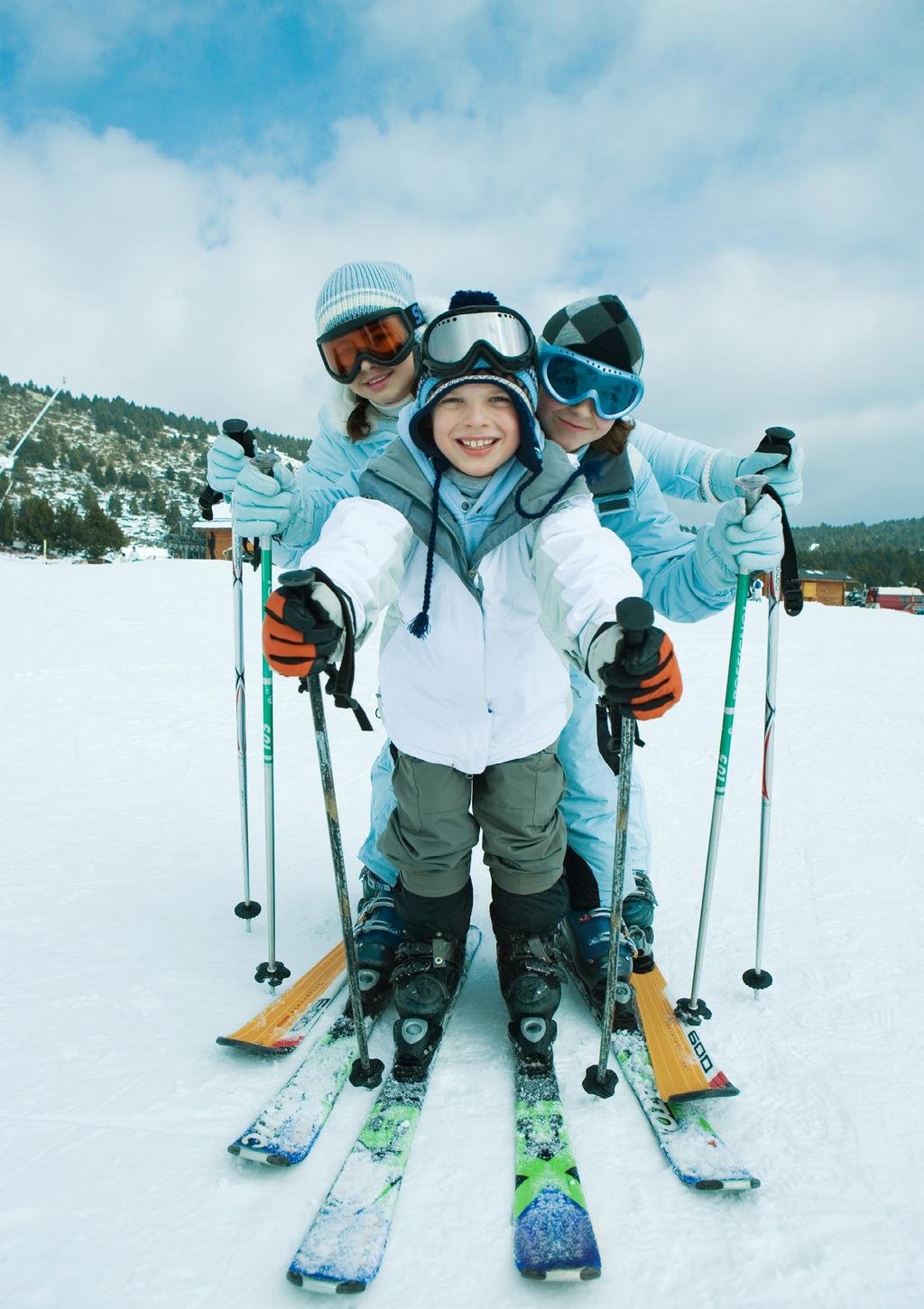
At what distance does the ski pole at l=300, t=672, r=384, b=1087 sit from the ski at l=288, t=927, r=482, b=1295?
64mm

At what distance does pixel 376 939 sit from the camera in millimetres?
2395

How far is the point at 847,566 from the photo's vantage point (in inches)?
3661

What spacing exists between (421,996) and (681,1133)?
27.8 inches

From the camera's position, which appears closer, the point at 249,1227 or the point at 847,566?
the point at 249,1227

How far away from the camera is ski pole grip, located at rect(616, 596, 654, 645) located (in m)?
1.44

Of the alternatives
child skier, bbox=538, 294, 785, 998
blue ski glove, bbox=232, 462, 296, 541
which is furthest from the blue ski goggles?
blue ski glove, bbox=232, 462, 296, 541

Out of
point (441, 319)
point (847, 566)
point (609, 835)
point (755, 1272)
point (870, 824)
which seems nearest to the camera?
point (755, 1272)

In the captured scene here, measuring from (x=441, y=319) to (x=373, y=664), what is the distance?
6.42 m

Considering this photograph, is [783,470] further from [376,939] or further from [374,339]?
[376,939]

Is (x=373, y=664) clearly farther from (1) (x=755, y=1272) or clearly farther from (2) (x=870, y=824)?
(1) (x=755, y=1272)

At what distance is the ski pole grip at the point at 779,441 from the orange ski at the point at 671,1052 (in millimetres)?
1703

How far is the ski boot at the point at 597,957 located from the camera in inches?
83.8

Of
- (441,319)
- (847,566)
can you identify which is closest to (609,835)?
(441,319)

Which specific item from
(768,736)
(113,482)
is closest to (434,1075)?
(768,736)
